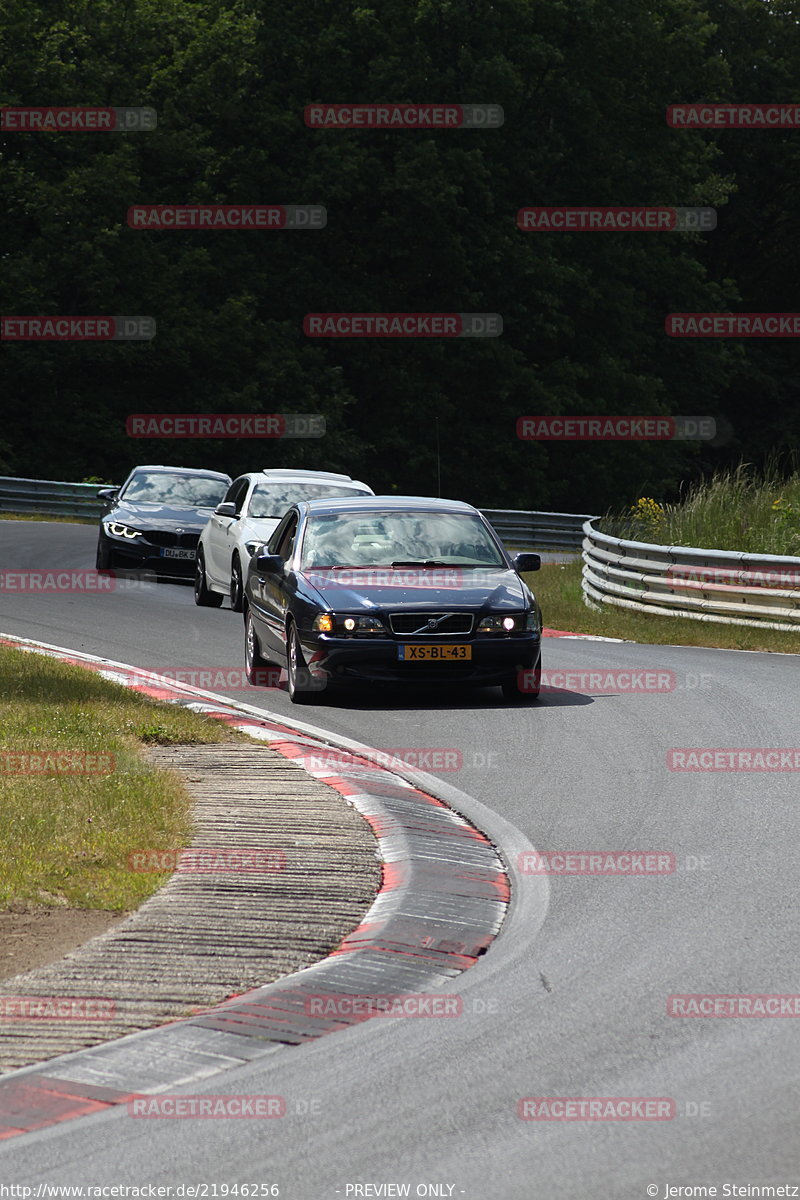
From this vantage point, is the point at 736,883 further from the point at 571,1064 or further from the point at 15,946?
the point at 15,946

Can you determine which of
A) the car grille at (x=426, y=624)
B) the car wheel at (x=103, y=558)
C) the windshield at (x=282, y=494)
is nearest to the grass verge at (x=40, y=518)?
the car wheel at (x=103, y=558)

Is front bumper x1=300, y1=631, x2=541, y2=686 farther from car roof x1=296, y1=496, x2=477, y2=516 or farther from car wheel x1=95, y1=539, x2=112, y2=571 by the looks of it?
car wheel x1=95, y1=539, x2=112, y2=571

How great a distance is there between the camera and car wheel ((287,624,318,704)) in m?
13.6

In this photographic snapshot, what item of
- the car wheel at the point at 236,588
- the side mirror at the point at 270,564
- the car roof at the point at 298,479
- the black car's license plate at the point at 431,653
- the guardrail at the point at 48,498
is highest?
the side mirror at the point at 270,564

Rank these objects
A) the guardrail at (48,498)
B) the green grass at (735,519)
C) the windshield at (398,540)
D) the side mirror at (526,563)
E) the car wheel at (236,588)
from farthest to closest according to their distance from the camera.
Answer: the guardrail at (48,498), the green grass at (735,519), the car wheel at (236,588), the side mirror at (526,563), the windshield at (398,540)

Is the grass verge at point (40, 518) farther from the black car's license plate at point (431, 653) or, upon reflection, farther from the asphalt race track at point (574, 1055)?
the asphalt race track at point (574, 1055)

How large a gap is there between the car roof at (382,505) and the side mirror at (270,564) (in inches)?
30.2

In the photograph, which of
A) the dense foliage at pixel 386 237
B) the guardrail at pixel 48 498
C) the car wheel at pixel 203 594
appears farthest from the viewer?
the dense foliage at pixel 386 237

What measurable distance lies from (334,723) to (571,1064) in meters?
7.56

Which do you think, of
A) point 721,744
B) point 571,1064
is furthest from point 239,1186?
point 721,744

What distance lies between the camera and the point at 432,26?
163 feet

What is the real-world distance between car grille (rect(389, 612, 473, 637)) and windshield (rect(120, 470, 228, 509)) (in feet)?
39.4

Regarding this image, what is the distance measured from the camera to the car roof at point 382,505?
15.2 meters

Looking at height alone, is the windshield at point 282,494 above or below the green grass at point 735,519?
above
